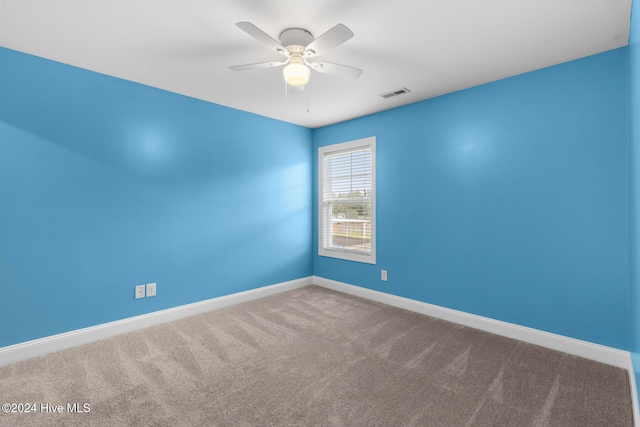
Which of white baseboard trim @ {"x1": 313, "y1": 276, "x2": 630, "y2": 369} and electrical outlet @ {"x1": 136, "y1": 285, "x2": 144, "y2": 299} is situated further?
electrical outlet @ {"x1": 136, "y1": 285, "x2": 144, "y2": 299}

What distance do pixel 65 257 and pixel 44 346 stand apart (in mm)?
749

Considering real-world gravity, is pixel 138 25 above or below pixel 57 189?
above

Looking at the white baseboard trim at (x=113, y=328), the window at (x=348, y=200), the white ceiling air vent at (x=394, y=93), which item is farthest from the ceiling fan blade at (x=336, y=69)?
the white baseboard trim at (x=113, y=328)

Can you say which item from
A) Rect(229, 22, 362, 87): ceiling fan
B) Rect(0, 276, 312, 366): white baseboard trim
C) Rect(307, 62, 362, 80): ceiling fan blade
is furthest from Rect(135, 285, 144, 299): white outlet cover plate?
Rect(307, 62, 362, 80): ceiling fan blade

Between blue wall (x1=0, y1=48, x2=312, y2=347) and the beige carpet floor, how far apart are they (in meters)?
0.49

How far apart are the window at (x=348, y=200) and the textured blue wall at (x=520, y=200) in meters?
0.24

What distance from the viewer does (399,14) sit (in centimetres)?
197

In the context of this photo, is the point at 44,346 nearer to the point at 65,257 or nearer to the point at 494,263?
the point at 65,257

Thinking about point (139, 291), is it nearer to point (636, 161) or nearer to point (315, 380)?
point (315, 380)

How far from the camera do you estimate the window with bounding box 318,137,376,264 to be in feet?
13.5

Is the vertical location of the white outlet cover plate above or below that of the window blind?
below

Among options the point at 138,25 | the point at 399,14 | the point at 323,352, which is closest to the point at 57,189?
the point at 138,25

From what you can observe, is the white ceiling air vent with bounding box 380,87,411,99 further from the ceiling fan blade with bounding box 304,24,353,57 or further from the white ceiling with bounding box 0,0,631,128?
the ceiling fan blade with bounding box 304,24,353,57

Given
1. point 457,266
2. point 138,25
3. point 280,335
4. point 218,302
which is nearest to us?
point 138,25
